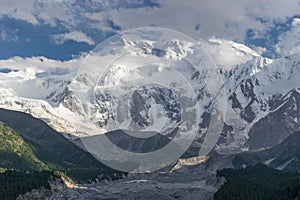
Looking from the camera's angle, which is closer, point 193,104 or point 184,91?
point 193,104
